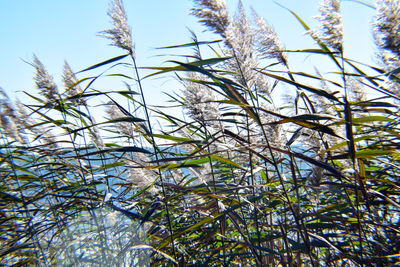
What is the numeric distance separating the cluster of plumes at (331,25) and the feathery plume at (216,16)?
48 cm

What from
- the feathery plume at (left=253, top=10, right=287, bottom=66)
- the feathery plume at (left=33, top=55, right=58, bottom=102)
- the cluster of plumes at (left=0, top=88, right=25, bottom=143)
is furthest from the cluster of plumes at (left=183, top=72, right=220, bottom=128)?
the cluster of plumes at (left=0, top=88, right=25, bottom=143)

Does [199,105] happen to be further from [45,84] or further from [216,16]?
[45,84]

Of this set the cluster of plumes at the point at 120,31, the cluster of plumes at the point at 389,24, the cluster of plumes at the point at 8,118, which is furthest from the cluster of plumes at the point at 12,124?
the cluster of plumes at the point at 389,24

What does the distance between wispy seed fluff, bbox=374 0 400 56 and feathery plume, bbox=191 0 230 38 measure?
86 cm

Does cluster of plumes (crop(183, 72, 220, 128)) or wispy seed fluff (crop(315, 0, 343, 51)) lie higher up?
wispy seed fluff (crop(315, 0, 343, 51))

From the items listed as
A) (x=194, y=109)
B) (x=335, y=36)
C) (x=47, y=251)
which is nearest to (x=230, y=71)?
(x=194, y=109)

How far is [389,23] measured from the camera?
1.40 meters

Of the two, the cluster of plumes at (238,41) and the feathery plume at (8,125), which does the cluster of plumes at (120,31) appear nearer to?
the cluster of plumes at (238,41)

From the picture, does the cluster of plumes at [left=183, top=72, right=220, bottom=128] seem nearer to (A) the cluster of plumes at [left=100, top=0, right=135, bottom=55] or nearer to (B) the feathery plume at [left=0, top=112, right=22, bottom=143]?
(A) the cluster of plumes at [left=100, top=0, right=135, bottom=55]

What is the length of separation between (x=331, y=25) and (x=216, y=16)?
616 mm

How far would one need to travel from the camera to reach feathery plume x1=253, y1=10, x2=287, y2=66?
150 centimetres

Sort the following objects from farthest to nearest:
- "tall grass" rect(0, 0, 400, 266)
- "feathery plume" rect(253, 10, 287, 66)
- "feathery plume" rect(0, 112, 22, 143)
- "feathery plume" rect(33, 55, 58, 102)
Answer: "feathery plume" rect(0, 112, 22, 143) → "feathery plume" rect(33, 55, 58, 102) → "feathery plume" rect(253, 10, 287, 66) → "tall grass" rect(0, 0, 400, 266)

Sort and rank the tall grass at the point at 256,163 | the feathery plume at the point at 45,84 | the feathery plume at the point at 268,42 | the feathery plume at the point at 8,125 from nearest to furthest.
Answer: the tall grass at the point at 256,163
the feathery plume at the point at 268,42
the feathery plume at the point at 45,84
the feathery plume at the point at 8,125

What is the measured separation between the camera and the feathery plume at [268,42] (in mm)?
1498
